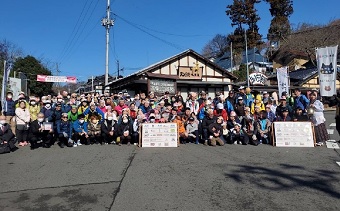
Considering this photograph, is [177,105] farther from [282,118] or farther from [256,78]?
[256,78]

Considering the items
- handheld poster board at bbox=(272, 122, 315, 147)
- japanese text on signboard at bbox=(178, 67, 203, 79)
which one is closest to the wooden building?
japanese text on signboard at bbox=(178, 67, 203, 79)

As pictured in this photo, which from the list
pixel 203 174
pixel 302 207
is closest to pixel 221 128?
pixel 203 174

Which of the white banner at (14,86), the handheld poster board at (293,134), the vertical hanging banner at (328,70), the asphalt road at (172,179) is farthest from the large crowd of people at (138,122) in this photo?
the white banner at (14,86)

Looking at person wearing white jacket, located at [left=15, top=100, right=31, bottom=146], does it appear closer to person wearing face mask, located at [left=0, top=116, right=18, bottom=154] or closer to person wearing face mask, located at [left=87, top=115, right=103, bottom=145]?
person wearing face mask, located at [left=0, top=116, right=18, bottom=154]

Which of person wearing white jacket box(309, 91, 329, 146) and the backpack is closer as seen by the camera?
the backpack

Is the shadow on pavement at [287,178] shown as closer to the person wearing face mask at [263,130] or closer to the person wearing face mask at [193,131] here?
the person wearing face mask at [263,130]

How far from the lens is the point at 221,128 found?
32.8ft

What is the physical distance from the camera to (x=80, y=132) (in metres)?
9.80

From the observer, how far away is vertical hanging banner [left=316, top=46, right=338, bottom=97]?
1353cm

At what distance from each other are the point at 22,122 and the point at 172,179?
6430 millimetres

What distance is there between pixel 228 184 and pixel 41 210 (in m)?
3.20

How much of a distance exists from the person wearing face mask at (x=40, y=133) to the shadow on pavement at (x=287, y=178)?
6160 millimetres

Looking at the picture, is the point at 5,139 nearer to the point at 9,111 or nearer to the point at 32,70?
the point at 9,111

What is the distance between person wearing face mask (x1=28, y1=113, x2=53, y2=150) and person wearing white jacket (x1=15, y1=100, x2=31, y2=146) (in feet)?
1.33
